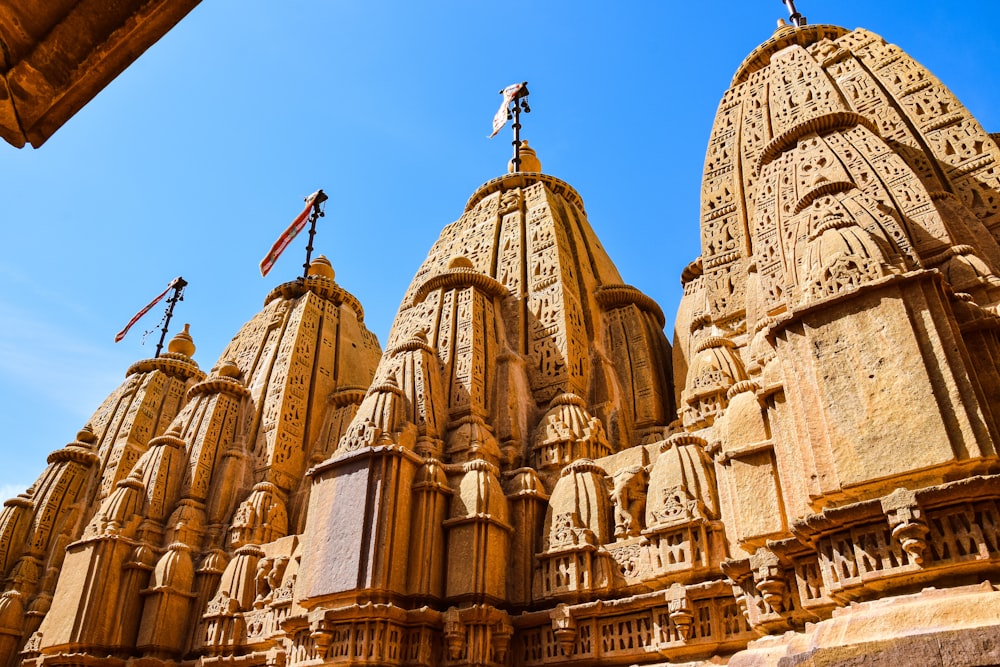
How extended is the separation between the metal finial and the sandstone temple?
33.9 inches

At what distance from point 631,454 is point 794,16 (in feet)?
34.4

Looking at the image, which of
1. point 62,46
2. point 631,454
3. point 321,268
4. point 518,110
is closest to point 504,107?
point 518,110

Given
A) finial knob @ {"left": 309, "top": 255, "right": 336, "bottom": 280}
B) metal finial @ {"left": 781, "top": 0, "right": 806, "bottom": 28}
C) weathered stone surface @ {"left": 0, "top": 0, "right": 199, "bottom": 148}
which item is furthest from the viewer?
finial knob @ {"left": 309, "top": 255, "right": 336, "bottom": 280}

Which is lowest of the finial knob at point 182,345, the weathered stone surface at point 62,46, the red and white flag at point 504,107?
the weathered stone surface at point 62,46

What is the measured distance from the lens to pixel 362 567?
10.2 metres

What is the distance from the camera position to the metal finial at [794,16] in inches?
604

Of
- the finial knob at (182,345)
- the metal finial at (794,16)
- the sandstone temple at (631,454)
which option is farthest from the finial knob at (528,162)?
the finial knob at (182,345)

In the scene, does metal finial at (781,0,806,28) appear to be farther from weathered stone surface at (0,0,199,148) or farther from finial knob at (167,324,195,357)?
finial knob at (167,324,195,357)

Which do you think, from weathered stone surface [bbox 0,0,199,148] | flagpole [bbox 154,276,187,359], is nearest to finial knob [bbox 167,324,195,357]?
flagpole [bbox 154,276,187,359]

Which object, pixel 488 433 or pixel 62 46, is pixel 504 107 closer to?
pixel 488 433

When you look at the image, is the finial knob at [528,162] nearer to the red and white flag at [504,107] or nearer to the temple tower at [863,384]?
the red and white flag at [504,107]

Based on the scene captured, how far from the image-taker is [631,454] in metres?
11.6

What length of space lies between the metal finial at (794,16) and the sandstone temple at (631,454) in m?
0.86

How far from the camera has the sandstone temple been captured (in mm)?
6262
